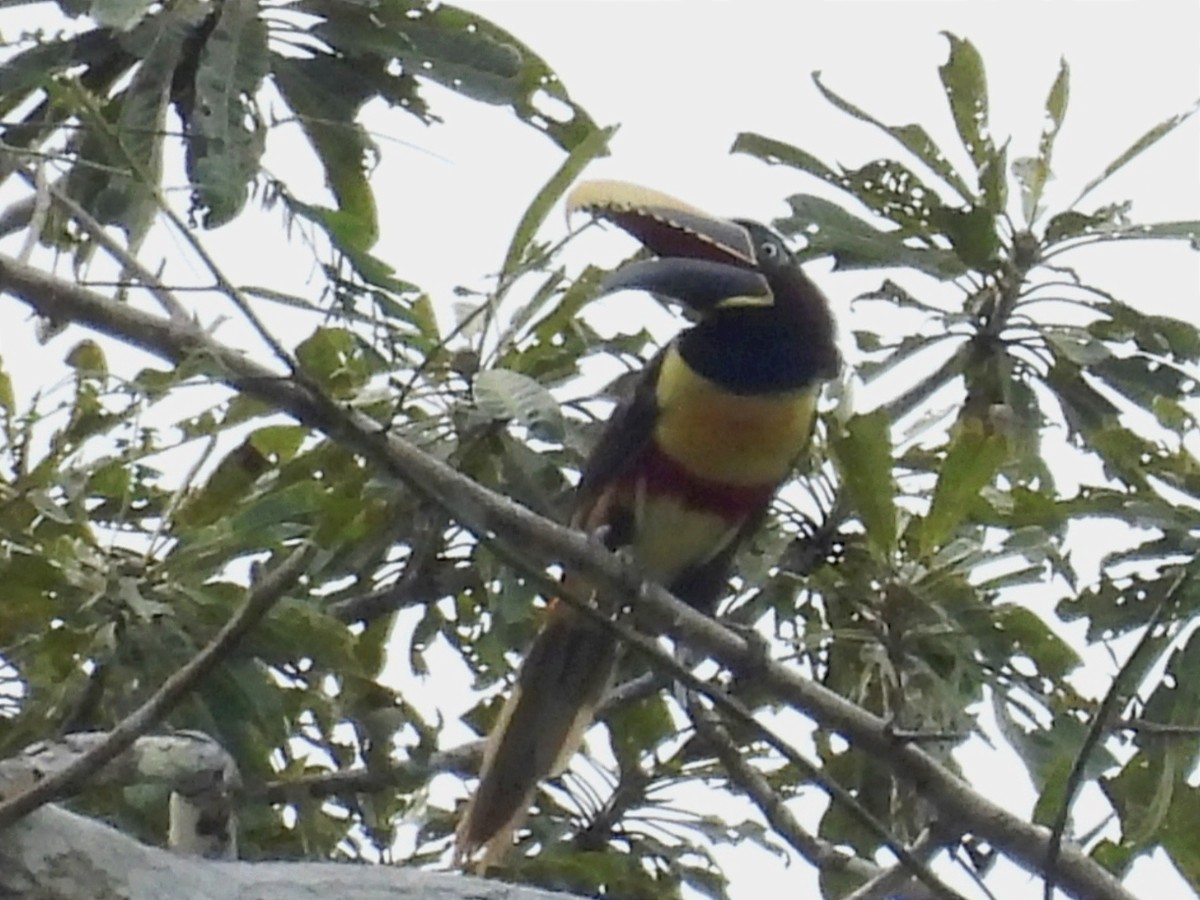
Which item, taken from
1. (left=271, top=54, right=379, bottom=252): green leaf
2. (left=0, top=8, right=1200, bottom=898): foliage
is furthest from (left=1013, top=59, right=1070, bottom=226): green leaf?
(left=271, top=54, right=379, bottom=252): green leaf

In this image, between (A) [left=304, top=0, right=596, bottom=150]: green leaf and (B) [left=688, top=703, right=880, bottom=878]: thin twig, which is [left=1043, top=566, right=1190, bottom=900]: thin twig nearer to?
(B) [left=688, top=703, right=880, bottom=878]: thin twig

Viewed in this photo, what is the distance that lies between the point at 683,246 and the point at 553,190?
849 millimetres

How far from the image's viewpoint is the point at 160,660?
2865mm

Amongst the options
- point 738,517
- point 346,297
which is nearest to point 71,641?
point 346,297

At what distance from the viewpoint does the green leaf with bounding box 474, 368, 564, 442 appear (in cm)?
268

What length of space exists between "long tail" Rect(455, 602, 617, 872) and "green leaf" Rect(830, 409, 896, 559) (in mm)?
510

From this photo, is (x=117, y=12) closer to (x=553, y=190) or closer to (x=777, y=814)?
(x=553, y=190)

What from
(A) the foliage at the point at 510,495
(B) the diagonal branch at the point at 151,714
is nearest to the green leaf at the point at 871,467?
(A) the foliage at the point at 510,495

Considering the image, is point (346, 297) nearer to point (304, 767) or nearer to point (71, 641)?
point (71, 641)

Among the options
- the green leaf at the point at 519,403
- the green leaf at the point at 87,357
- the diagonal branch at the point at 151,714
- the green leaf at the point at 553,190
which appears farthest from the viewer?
the green leaf at the point at 87,357

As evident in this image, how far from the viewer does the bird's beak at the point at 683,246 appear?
3182 mm

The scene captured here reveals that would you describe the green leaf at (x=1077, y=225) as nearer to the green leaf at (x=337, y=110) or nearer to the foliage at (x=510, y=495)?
the foliage at (x=510, y=495)

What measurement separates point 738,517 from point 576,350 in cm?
53

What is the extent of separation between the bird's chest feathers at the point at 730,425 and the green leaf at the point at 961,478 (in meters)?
0.54
